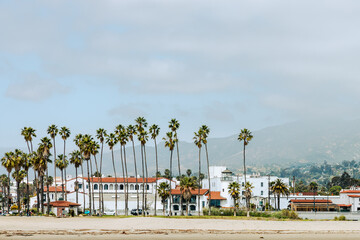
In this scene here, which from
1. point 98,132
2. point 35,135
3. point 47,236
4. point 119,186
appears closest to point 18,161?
point 35,135

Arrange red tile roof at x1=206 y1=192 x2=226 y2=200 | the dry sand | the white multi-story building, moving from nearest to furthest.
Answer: the dry sand < red tile roof at x1=206 y1=192 x2=226 y2=200 < the white multi-story building

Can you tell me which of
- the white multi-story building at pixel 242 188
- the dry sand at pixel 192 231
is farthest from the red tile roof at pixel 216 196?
the dry sand at pixel 192 231

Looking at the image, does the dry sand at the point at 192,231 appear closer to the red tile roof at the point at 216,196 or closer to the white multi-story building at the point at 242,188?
the white multi-story building at the point at 242,188

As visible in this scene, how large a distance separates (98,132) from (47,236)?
58194 millimetres

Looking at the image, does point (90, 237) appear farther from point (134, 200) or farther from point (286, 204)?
point (286, 204)

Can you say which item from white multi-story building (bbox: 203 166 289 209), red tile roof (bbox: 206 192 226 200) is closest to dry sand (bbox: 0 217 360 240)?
white multi-story building (bbox: 203 166 289 209)

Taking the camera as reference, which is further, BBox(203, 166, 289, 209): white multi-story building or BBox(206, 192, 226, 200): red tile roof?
BBox(203, 166, 289, 209): white multi-story building

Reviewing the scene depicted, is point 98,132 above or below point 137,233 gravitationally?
above

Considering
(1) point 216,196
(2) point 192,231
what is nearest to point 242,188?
(1) point 216,196

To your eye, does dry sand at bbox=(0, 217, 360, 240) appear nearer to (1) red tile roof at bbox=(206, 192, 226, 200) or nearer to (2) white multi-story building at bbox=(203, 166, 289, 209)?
(2) white multi-story building at bbox=(203, 166, 289, 209)

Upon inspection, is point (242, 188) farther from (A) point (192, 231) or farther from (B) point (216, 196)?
(A) point (192, 231)

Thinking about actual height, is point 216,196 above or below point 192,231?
below

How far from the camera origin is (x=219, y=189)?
15225cm

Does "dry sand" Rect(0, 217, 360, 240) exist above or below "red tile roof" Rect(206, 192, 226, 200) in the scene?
above
